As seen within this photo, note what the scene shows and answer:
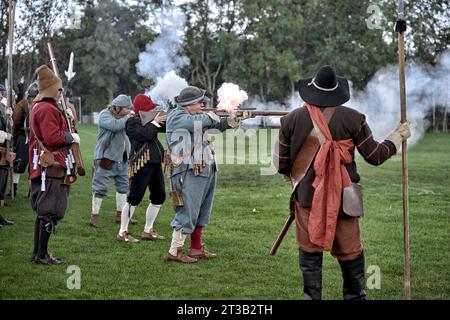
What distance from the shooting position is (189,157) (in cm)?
786

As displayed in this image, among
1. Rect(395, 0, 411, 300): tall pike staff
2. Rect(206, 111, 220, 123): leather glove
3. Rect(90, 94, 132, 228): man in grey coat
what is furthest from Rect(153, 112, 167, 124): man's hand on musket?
Rect(395, 0, 411, 300): tall pike staff

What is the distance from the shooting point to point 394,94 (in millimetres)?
15094

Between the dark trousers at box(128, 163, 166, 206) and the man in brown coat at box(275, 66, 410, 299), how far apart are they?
3.76 meters

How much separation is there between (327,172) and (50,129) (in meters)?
3.51

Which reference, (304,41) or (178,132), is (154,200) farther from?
(304,41)

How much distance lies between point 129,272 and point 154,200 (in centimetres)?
192

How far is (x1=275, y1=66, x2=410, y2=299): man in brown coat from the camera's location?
17.6 feet

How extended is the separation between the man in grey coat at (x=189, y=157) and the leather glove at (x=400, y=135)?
8.50 feet

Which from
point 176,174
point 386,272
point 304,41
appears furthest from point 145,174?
point 304,41

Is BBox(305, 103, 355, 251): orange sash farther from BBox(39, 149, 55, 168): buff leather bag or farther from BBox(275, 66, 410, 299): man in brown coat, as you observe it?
BBox(39, 149, 55, 168): buff leather bag

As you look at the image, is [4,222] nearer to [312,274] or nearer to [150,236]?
[150,236]

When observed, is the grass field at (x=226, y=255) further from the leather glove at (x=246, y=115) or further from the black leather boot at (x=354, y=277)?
the leather glove at (x=246, y=115)

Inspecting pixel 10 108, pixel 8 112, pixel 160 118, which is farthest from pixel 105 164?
pixel 10 108

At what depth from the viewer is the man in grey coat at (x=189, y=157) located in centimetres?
782
